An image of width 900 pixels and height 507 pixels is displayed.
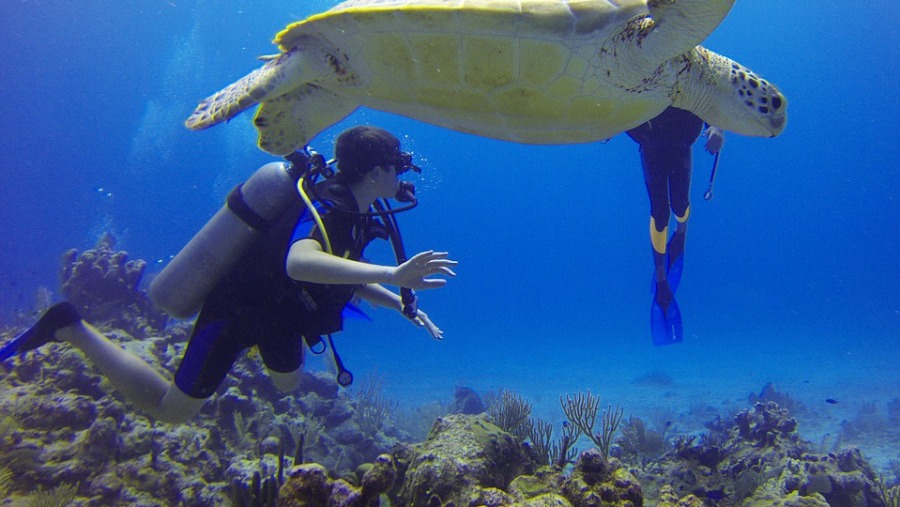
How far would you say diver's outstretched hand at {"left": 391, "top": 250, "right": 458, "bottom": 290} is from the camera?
2100 millimetres

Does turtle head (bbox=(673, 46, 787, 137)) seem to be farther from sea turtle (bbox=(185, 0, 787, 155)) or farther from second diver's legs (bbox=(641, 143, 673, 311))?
second diver's legs (bbox=(641, 143, 673, 311))

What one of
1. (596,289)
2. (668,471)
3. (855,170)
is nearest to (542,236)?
(596,289)

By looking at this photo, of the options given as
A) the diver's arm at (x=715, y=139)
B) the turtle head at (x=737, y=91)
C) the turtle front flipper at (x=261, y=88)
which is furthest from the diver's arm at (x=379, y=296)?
the diver's arm at (x=715, y=139)

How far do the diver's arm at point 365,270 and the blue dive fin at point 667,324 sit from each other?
186 inches

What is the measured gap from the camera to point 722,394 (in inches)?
609

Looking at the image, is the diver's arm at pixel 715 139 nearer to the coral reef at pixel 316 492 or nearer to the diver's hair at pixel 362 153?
the diver's hair at pixel 362 153

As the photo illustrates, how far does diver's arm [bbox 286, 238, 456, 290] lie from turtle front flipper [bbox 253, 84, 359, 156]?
1.42 m

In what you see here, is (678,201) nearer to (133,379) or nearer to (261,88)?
(261,88)

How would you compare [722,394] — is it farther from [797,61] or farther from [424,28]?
[797,61]

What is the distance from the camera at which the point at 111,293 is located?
7027mm

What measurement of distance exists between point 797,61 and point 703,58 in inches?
2202

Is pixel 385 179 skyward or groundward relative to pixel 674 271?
groundward

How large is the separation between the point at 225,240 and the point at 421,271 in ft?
5.89

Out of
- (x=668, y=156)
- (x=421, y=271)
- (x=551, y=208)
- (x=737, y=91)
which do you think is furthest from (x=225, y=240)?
(x=551, y=208)
